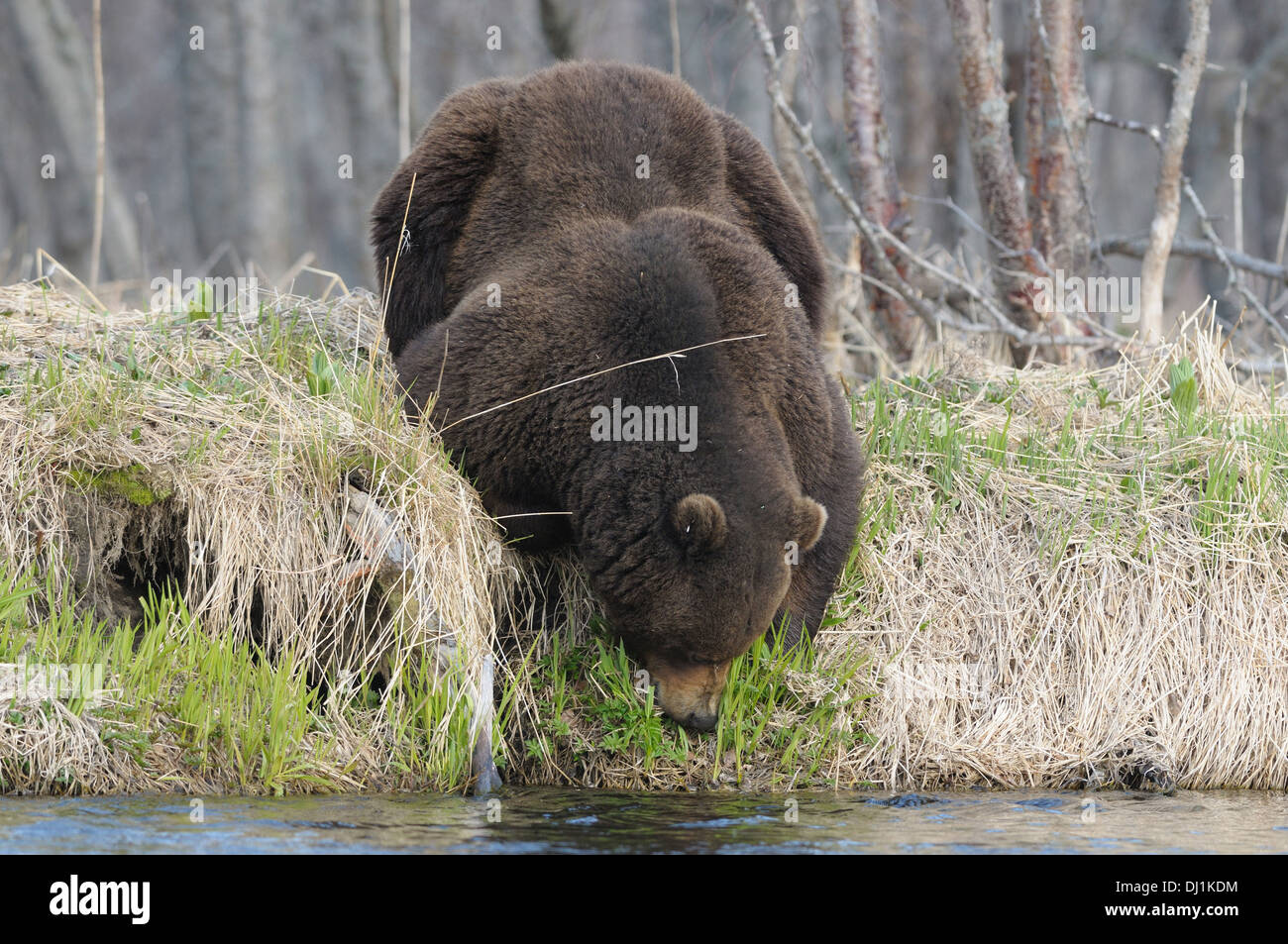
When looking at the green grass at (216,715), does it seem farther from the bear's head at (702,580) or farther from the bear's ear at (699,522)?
the bear's ear at (699,522)

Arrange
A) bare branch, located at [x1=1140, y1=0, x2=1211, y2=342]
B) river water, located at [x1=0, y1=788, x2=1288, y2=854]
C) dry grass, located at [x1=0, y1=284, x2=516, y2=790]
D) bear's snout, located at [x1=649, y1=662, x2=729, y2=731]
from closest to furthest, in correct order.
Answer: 1. river water, located at [x1=0, y1=788, x2=1288, y2=854]
2. dry grass, located at [x1=0, y1=284, x2=516, y2=790]
3. bear's snout, located at [x1=649, y1=662, x2=729, y2=731]
4. bare branch, located at [x1=1140, y1=0, x2=1211, y2=342]

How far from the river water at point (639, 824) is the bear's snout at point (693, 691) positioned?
1.01ft

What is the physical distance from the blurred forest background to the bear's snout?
3.64 meters

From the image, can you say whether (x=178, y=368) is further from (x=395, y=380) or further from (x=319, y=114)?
(x=319, y=114)

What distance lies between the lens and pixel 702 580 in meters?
5.21

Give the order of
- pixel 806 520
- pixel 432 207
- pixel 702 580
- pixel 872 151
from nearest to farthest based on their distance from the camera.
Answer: pixel 702 580 < pixel 806 520 < pixel 432 207 < pixel 872 151

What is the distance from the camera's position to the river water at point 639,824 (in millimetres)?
4305

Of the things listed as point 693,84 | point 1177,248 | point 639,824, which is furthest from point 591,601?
point 693,84

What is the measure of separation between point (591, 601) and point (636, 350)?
1125mm

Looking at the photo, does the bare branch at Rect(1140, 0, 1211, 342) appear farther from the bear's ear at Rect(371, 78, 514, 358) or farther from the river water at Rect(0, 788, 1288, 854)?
the bear's ear at Rect(371, 78, 514, 358)

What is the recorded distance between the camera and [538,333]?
5.70 meters

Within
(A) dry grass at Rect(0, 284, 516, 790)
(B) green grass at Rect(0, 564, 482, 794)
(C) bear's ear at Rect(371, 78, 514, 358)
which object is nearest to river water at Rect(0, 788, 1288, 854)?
(B) green grass at Rect(0, 564, 482, 794)

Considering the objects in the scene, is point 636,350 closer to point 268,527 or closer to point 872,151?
point 268,527

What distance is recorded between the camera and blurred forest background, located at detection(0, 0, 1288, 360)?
9.66 meters
